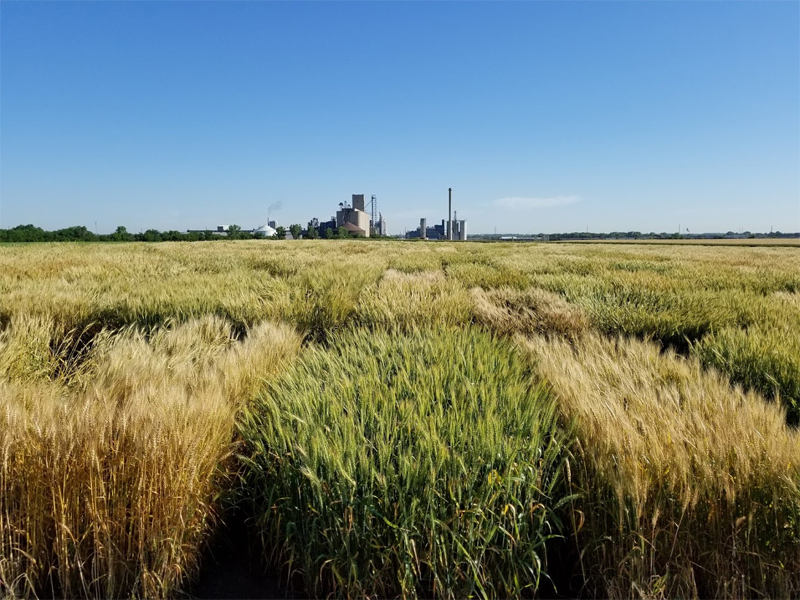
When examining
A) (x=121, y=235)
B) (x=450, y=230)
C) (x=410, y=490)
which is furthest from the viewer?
(x=450, y=230)

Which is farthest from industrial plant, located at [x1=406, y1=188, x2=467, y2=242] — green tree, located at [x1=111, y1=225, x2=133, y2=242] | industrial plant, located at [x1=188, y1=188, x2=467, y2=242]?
green tree, located at [x1=111, y1=225, x2=133, y2=242]

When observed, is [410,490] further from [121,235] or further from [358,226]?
[358,226]

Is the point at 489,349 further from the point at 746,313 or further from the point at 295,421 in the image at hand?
the point at 746,313

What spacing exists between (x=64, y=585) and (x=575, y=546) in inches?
51.8

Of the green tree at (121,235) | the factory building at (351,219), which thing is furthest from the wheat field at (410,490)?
the factory building at (351,219)

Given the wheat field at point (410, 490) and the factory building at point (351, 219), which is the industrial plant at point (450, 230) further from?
the wheat field at point (410, 490)

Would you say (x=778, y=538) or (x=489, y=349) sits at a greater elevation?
(x=489, y=349)

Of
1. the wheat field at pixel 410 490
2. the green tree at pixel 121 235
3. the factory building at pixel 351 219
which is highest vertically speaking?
the factory building at pixel 351 219

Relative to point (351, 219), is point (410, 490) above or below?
below

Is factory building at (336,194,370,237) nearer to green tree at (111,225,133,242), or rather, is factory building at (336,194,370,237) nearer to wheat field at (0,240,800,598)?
green tree at (111,225,133,242)

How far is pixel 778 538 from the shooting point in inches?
35.3

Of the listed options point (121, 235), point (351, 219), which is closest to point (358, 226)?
point (351, 219)

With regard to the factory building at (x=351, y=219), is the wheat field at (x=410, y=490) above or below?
below

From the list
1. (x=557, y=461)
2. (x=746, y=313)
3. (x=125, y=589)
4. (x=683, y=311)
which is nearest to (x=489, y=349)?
(x=557, y=461)
